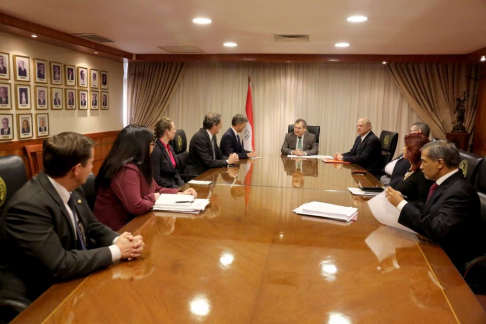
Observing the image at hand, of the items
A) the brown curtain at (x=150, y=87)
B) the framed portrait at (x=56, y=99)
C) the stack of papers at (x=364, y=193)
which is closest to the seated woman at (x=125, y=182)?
the stack of papers at (x=364, y=193)

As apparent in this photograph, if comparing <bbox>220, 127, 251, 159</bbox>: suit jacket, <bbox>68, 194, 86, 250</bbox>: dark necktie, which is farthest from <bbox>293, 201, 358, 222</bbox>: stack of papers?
<bbox>220, 127, 251, 159</bbox>: suit jacket

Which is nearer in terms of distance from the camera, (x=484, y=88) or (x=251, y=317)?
(x=251, y=317)

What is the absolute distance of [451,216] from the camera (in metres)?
1.93

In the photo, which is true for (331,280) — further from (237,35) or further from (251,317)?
(237,35)

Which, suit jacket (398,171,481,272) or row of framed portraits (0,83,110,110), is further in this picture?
row of framed portraits (0,83,110,110)

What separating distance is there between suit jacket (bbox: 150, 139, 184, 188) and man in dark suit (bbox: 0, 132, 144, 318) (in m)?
1.82

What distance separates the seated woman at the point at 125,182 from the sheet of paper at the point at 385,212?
4.01 feet

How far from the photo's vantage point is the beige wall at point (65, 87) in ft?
15.1

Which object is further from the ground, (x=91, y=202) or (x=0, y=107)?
(x=0, y=107)

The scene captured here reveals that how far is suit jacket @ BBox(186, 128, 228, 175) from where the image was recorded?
4168 mm

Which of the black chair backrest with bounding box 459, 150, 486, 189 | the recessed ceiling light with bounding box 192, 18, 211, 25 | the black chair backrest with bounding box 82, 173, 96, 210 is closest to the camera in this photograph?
the black chair backrest with bounding box 82, 173, 96, 210

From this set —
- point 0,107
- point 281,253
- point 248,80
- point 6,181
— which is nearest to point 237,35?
point 248,80

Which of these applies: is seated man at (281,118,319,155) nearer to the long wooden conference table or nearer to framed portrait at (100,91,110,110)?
framed portrait at (100,91,110,110)

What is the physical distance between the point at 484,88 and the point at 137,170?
560 cm
